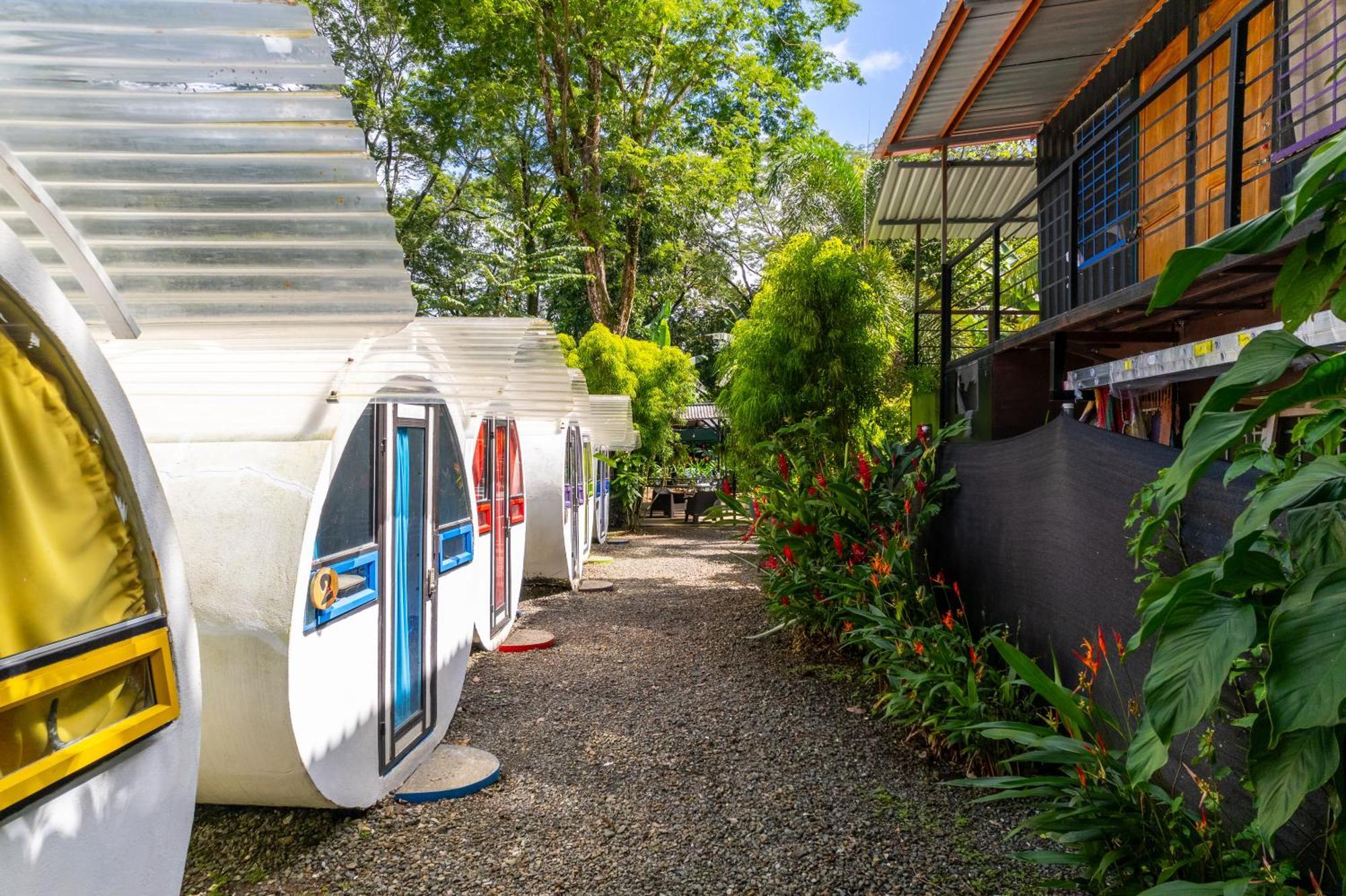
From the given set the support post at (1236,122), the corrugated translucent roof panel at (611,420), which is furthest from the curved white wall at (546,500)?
the support post at (1236,122)

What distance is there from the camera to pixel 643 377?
17.9 m

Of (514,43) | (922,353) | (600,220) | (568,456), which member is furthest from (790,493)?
(514,43)

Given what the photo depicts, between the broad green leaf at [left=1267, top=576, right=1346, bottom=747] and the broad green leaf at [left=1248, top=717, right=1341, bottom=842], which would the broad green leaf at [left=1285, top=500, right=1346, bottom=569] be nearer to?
the broad green leaf at [left=1267, top=576, right=1346, bottom=747]

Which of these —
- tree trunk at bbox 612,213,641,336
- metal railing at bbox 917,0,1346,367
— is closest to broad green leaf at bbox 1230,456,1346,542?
metal railing at bbox 917,0,1346,367

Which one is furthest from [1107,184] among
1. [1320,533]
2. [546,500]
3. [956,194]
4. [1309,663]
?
[1309,663]

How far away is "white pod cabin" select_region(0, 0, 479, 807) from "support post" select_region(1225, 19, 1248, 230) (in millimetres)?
3517

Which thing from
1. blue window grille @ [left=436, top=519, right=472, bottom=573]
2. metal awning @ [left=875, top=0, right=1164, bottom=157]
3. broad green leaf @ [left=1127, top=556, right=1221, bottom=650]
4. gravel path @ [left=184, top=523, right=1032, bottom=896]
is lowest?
gravel path @ [left=184, top=523, right=1032, bottom=896]

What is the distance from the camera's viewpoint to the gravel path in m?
3.47

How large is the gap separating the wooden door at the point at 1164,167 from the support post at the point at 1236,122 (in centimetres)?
247

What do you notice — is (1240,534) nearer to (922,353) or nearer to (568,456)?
(568,456)

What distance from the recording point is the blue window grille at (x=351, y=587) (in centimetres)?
344

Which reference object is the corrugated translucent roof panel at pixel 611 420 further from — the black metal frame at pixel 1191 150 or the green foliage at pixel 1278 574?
the green foliage at pixel 1278 574

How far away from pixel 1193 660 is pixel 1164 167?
245 inches

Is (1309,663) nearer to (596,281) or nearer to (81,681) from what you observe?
(81,681)
